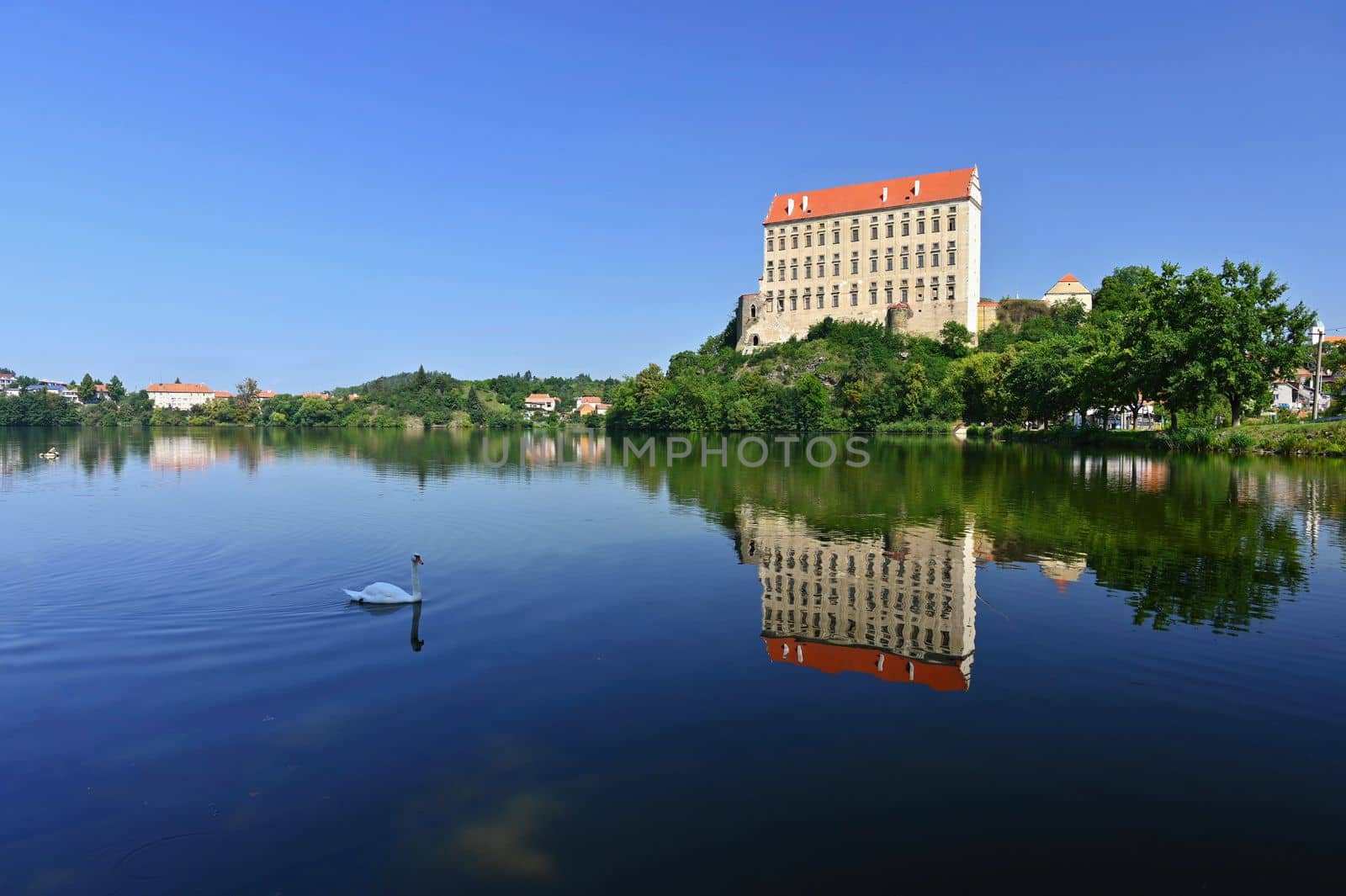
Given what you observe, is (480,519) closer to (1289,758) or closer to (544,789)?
(544,789)

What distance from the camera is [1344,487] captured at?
1096 inches

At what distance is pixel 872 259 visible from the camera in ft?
336

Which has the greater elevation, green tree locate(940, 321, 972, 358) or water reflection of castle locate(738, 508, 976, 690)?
green tree locate(940, 321, 972, 358)

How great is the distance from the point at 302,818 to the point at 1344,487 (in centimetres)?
3444

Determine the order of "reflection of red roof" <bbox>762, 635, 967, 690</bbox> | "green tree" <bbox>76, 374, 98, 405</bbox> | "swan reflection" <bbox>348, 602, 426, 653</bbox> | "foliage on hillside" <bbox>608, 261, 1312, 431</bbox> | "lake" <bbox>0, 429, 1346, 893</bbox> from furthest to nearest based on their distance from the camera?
1. "green tree" <bbox>76, 374, 98, 405</bbox>
2. "foliage on hillside" <bbox>608, 261, 1312, 431</bbox>
3. "swan reflection" <bbox>348, 602, 426, 653</bbox>
4. "reflection of red roof" <bbox>762, 635, 967, 690</bbox>
5. "lake" <bbox>0, 429, 1346, 893</bbox>

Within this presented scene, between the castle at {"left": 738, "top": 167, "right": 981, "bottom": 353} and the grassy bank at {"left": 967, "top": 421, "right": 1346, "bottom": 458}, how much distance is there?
4393 cm

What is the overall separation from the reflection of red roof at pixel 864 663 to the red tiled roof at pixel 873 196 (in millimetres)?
98064

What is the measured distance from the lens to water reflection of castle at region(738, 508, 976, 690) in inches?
396

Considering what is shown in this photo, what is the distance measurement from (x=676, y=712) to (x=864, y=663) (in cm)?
281

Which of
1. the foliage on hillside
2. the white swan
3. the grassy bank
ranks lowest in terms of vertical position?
the white swan

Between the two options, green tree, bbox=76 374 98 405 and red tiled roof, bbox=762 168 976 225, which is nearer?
red tiled roof, bbox=762 168 976 225

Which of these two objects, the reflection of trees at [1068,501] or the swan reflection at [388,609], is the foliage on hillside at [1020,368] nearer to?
the reflection of trees at [1068,501]

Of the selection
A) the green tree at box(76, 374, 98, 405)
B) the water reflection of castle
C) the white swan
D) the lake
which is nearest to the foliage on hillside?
the lake

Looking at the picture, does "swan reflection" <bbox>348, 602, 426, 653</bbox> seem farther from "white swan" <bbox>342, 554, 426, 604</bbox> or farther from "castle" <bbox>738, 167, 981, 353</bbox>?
"castle" <bbox>738, 167, 981, 353</bbox>
